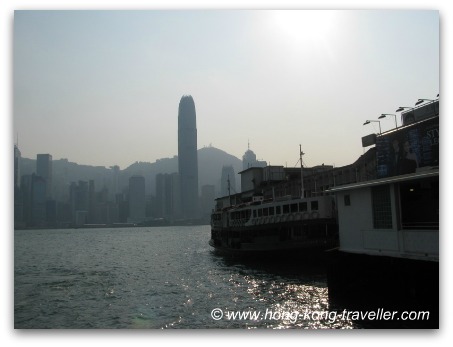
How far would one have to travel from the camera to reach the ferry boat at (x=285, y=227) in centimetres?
2666

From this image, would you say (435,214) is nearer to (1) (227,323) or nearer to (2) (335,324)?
(2) (335,324)

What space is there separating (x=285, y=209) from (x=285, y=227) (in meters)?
1.39

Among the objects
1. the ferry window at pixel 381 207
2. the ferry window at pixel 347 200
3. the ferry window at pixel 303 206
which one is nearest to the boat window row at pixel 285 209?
the ferry window at pixel 303 206

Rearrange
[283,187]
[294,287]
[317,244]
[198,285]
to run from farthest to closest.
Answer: [283,187]
[317,244]
[198,285]
[294,287]

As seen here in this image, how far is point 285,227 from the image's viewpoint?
2928 centimetres

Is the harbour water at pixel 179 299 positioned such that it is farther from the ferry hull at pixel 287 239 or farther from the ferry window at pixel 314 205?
the ferry window at pixel 314 205

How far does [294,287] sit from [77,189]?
65.4m

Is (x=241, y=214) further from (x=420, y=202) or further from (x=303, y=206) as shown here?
(x=420, y=202)

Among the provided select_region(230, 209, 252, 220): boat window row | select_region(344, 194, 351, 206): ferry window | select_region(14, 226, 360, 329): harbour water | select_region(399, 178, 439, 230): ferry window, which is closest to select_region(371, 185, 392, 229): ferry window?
select_region(399, 178, 439, 230): ferry window

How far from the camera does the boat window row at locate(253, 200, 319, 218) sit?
1077 inches

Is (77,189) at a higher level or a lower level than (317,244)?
higher
